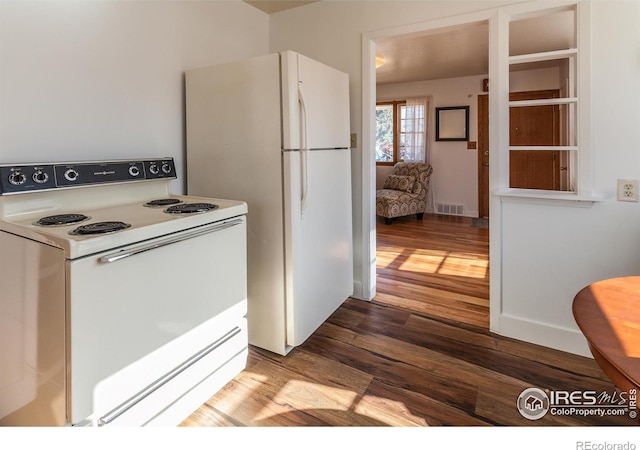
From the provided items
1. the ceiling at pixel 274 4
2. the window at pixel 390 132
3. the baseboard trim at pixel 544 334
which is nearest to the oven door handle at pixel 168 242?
the baseboard trim at pixel 544 334

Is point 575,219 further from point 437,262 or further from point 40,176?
point 40,176

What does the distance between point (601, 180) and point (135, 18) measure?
2.64 metres

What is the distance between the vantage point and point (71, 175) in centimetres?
A: 177

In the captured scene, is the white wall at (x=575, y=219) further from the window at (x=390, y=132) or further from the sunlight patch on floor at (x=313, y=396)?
the window at (x=390, y=132)

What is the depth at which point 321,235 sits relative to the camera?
2.44 m

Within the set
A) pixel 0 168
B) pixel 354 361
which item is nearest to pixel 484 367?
pixel 354 361

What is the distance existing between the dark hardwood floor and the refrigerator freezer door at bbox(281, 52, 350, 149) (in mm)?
1190

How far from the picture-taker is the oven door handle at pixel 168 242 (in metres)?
1.30

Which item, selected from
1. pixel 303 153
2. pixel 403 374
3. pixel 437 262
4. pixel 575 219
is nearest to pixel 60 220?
pixel 303 153

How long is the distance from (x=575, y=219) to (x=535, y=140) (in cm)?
428

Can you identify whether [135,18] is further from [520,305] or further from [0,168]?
[520,305]

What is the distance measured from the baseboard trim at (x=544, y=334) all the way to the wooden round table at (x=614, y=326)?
1109mm

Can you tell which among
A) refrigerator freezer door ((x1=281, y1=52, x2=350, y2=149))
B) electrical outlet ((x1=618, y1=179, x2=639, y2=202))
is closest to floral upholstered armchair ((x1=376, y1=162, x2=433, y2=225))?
refrigerator freezer door ((x1=281, y1=52, x2=350, y2=149))

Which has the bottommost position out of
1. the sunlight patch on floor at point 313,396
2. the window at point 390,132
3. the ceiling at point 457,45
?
the sunlight patch on floor at point 313,396
